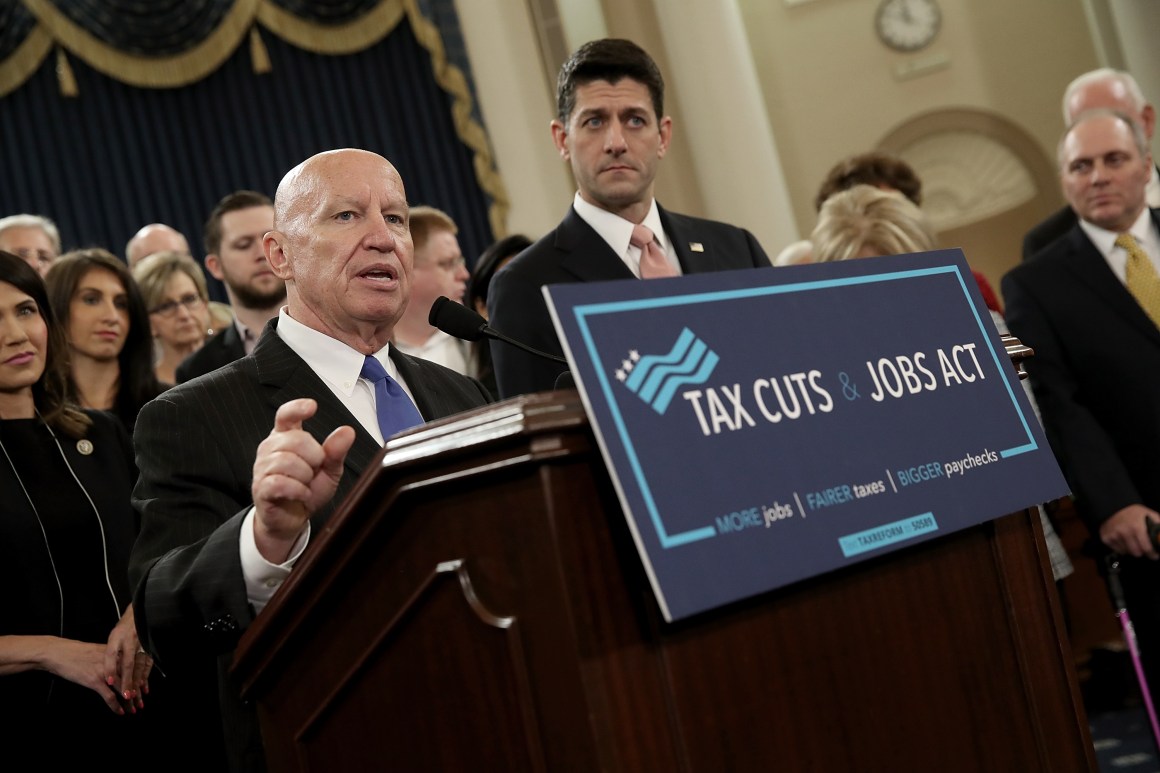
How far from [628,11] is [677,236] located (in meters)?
5.79

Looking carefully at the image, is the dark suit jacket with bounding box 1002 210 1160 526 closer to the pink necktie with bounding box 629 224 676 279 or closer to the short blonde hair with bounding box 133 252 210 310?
the pink necktie with bounding box 629 224 676 279

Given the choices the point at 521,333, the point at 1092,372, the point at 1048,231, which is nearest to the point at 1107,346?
the point at 1092,372

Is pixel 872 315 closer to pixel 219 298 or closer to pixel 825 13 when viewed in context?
pixel 219 298

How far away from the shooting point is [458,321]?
162cm

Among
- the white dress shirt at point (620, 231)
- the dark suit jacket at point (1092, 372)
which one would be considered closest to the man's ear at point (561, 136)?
the white dress shirt at point (620, 231)

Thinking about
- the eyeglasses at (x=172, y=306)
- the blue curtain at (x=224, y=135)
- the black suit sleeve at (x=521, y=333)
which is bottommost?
the black suit sleeve at (x=521, y=333)

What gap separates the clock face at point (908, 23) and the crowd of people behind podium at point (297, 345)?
6.32 meters

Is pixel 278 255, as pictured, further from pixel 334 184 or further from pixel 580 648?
pixel 580 648

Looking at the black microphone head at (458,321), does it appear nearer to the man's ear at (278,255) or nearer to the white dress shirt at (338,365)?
the white dress shirt at (338,365)

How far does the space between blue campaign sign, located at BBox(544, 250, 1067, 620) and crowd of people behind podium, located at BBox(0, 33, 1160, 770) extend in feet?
1.31

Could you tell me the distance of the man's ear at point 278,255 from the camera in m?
2.06

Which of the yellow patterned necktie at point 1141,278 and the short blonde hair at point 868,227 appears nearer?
the short blonde hair at point 868,227

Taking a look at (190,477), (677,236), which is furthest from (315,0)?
(190,477)

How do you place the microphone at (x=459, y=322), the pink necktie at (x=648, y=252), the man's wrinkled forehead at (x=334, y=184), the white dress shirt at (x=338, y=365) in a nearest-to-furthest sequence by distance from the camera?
the microphone at (x=459, y=322) → the white dress shirt at (x=338, y=365) → the man's wrinkled forehead at (x=334, y=184) → the pink necktie at (x=648, y=252)
